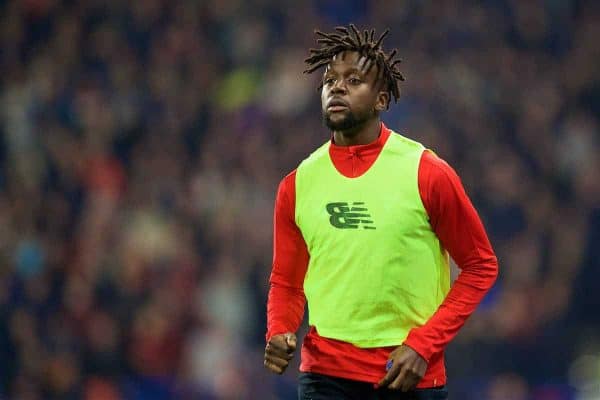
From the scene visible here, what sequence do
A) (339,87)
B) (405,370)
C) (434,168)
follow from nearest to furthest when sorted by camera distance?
(405,370), (434,168), (339,87)

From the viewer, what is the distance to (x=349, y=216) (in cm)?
410

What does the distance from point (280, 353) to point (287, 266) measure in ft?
1.16

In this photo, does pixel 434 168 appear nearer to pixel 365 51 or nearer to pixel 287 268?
pixel 365 51

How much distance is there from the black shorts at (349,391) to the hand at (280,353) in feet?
0.40

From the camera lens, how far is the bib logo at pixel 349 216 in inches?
161

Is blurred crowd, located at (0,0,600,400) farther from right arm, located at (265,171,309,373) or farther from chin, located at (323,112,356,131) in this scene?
chin, located at (323,112,356,131)

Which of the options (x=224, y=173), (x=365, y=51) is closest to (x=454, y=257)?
(x=365, y=51)

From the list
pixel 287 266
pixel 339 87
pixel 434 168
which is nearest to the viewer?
pixel 434 168

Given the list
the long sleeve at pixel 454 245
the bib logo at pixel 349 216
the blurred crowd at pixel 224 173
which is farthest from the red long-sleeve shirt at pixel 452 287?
the blurred crowd at pixel 224 173

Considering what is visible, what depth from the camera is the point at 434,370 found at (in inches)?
161

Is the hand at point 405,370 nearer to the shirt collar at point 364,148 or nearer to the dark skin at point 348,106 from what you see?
the dark skin at point 348,106

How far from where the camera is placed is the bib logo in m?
4.08

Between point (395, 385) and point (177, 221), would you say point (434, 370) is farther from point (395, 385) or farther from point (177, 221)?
point (177, 221)

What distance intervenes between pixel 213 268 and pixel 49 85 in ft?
7.23
